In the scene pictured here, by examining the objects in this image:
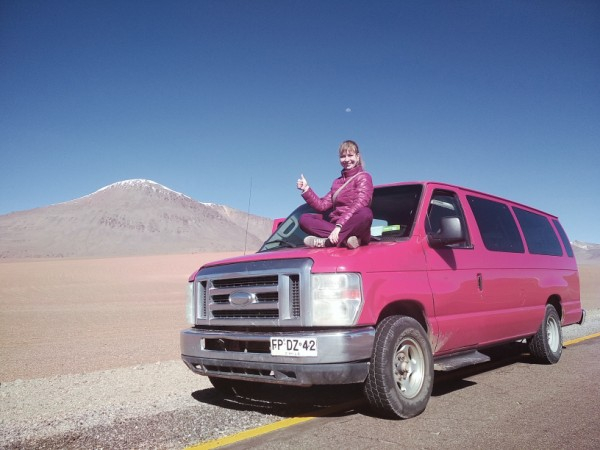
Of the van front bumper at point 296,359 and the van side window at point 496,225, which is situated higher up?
the van side window at point 496,225

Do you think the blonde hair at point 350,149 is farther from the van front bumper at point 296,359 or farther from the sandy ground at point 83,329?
the sandy ground at point 83,329

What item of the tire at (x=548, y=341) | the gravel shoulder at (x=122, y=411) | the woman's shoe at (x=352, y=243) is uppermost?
the woman's shoe at (x=352, y=243)

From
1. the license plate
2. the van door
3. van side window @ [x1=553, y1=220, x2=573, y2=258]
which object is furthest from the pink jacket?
van side window @ [x1=553, y1=220, x2=573, y2=258]

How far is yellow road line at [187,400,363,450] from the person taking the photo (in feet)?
12.5

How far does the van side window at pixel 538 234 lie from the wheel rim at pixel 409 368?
10.6 feet

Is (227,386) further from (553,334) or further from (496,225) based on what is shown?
(553,334)

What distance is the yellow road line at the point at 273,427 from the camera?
12.5 ft

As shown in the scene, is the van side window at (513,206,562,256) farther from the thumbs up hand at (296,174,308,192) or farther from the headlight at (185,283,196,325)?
the headlight at (185,283,196,325)

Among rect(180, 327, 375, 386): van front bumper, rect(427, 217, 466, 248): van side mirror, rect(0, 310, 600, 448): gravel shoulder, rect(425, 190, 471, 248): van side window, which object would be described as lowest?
rect(0, 310, 600, 448): gravel shoulder

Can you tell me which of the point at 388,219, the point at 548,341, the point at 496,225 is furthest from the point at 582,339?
the point at 388,219

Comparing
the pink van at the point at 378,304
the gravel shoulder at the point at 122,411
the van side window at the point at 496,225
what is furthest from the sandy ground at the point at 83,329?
the van side window at the point at 496,225

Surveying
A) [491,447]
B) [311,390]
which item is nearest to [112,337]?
[311,390]

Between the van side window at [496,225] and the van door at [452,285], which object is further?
the van side window at [496,225]

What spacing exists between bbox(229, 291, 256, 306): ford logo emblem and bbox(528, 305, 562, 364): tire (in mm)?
4576
